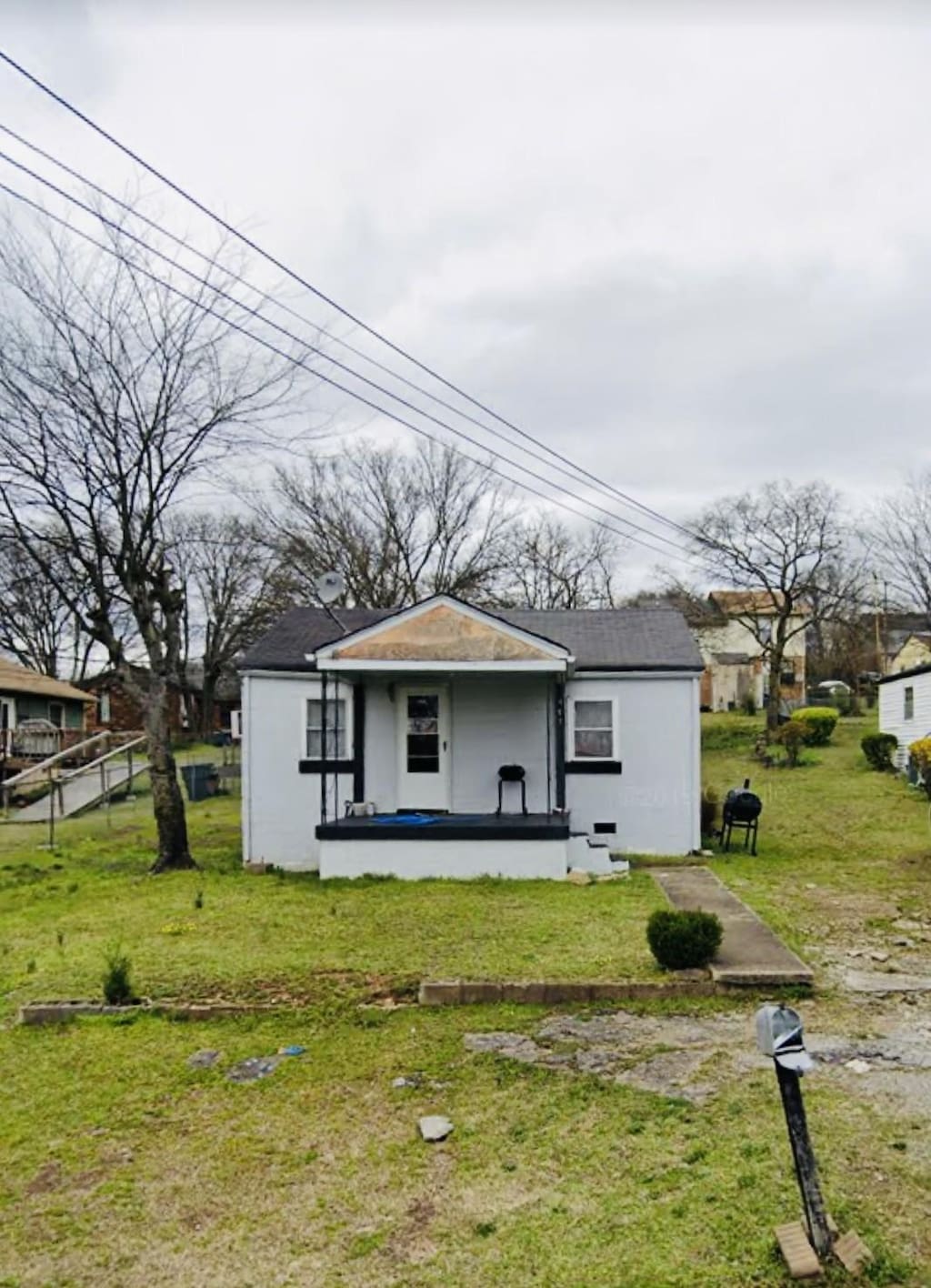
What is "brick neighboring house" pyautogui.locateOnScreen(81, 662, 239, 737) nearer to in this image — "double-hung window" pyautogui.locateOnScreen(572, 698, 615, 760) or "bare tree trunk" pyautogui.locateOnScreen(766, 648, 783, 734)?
"bare tree trunk" pyautogui.locateOnScreen(766, 648, 783, 734)

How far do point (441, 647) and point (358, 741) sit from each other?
2250 mm

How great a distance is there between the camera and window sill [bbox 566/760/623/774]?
14.3 metres

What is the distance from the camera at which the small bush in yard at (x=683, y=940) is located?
23.4ft

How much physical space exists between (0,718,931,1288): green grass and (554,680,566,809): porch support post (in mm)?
4943

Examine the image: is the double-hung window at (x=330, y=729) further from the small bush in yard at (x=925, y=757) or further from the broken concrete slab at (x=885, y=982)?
the small bush in yard at (x=925, y=757)

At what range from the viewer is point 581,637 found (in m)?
15.2

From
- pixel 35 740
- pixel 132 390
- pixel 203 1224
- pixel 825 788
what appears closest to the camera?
pixel 203 1224

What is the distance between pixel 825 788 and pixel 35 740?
851 inches

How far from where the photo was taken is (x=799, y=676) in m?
44.1

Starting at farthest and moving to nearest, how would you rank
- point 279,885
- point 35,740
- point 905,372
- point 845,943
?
1. point 35,740
2. point 905,372
3. point 279,885
4. point 845,943

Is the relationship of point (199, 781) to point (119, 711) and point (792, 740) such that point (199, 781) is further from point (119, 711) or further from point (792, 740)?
point (119, 711)

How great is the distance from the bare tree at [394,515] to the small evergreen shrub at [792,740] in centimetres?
1111

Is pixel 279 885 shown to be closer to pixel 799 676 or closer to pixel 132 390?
pixel 132 390

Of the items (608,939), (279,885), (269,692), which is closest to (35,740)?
(269,692)
